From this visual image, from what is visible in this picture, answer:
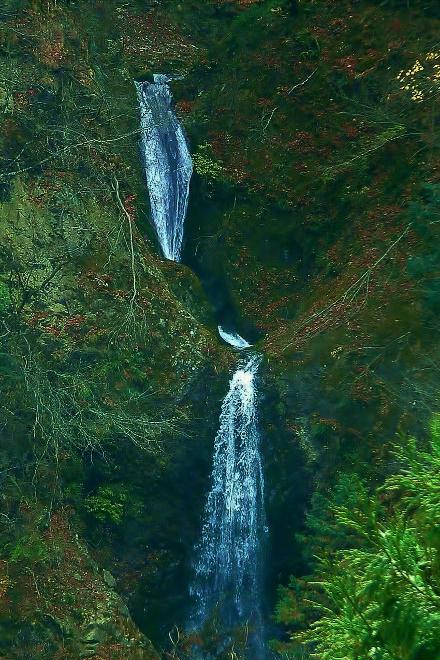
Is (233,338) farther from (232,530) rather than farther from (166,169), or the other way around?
(232,530)

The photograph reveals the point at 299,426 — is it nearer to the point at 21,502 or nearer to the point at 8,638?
the point at 21,502

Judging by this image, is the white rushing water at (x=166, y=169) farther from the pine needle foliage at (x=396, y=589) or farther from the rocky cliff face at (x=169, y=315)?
the pine needle foliage at (x=396, y=589)

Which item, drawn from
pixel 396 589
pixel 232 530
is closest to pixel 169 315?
pixel 232 530

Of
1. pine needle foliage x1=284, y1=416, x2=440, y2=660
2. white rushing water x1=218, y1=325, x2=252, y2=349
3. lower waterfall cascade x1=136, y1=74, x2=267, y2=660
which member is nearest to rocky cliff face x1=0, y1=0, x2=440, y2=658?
lower waterfall cascade x1=136, y1=74, x2=267, y2=660

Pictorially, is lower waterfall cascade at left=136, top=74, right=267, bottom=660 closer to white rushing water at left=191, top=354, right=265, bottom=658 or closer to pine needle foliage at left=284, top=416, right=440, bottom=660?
white rushing water at left=191, top=354, right=265, bottom=658

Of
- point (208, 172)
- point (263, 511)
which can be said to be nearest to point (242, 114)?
point (208, 172)

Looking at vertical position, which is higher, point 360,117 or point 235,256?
point 360,117

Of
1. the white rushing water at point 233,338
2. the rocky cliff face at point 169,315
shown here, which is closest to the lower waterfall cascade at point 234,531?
the rocky cliff face at point 169,315
